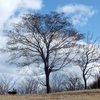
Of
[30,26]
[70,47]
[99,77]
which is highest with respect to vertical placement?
[30,26]

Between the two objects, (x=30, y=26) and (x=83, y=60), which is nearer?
(x=30, y=26)

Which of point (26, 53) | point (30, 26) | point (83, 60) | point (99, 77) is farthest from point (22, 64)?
point (99, 77)

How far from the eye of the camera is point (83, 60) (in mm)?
39250

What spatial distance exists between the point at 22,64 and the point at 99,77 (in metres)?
13.2

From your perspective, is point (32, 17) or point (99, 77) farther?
point (99, 77)

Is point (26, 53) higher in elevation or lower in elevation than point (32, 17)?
lower

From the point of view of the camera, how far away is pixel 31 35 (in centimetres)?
3469

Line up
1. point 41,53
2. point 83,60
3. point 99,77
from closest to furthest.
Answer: point 41,53 → point 83,60 → point 99,77

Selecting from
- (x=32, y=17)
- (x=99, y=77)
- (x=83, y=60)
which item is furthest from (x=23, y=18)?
(x=99, y=77)

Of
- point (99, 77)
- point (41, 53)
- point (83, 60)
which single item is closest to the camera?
point (41, 53)

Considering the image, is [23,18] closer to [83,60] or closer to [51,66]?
[51,66]

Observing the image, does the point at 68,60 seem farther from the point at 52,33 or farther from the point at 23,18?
the point at 23,18

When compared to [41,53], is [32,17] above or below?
above

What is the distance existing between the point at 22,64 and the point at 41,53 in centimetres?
293
